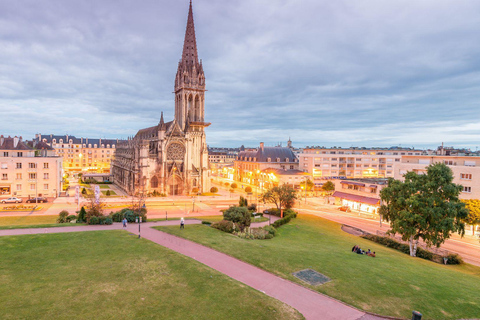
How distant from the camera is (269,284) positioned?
18.1 metres

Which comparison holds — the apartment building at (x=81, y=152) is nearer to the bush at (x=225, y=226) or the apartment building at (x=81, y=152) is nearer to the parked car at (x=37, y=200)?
the parked car at (x=37, y=200)

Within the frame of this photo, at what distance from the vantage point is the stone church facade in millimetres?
72750

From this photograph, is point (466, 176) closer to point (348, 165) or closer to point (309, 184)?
point (309, 184)

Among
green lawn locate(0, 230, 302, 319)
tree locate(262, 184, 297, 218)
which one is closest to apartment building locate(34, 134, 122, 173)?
tree locate(262, 184, 297, 218)

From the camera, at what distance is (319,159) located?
93.6 metres

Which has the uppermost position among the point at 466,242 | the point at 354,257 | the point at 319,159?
the point at 319,159

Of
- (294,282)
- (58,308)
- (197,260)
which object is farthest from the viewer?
(197,260)

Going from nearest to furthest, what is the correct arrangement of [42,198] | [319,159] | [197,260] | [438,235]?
[197,260]
[438,235]
[42,198]
[319,159]

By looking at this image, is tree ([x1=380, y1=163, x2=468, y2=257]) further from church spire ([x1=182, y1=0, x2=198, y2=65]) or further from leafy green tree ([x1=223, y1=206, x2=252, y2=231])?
church spire ([x1=182, y1=0, x2=198, y2=65])

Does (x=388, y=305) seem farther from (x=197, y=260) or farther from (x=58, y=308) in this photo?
(x=58, y=308)

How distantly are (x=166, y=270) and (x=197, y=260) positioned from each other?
3.10m

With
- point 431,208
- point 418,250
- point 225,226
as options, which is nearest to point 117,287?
point 225,226

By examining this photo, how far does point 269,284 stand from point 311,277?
11.7 ft

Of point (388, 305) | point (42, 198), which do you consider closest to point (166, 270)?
point (388, 305)
